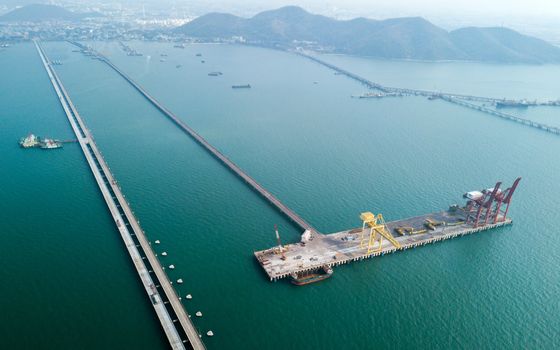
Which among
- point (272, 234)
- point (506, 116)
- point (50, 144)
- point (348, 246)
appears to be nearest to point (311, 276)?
point (348, 246)

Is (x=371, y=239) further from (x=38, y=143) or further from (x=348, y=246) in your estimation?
(x=38, y=143)

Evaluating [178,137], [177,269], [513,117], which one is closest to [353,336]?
[177,269]

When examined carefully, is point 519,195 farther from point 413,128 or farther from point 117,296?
point 117,296

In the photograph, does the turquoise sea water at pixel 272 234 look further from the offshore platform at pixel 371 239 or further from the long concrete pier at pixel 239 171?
the long concrete pier at pixel 239 171

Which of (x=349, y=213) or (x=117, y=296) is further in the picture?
(x=349, y=213)

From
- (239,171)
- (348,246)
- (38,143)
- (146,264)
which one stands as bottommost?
(146,264)

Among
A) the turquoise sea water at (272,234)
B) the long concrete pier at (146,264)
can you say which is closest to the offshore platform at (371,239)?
the turquoise sea water at (272,234)
